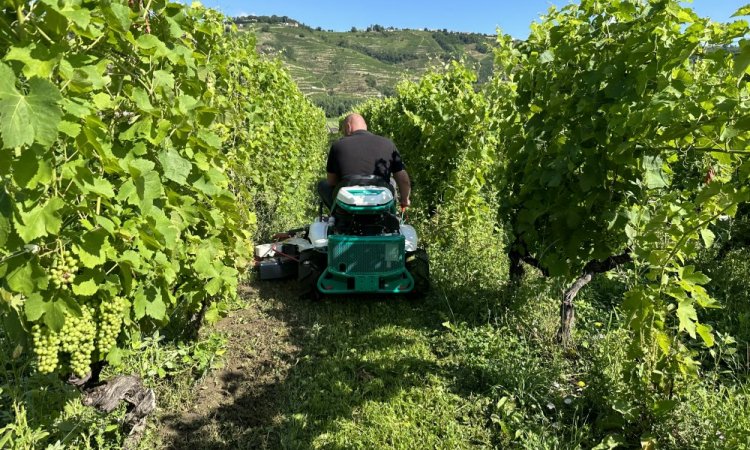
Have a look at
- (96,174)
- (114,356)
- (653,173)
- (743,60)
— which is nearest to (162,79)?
Result: (96,174)

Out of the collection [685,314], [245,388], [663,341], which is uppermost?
[685,314]

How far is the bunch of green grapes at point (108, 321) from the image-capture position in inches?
76.6

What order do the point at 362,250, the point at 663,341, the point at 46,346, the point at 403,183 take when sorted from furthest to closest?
the point at 403,183 → the point at 362,250 → the point at 663,341 → the point at 46,346

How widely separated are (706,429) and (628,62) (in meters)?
1.96

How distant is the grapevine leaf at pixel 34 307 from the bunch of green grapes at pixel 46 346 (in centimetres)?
10

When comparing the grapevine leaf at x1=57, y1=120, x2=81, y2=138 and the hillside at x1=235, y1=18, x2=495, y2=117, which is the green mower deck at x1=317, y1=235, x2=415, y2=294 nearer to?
the grapevine leaf at x1=57, y1=120, x2=81, y2=138

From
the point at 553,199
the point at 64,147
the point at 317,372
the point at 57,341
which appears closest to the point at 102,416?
the point at 57,341

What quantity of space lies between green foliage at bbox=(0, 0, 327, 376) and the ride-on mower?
1623 mm

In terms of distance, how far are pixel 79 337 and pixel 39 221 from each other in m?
0.56

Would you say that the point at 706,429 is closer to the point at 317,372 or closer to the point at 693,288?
the point at 693,288

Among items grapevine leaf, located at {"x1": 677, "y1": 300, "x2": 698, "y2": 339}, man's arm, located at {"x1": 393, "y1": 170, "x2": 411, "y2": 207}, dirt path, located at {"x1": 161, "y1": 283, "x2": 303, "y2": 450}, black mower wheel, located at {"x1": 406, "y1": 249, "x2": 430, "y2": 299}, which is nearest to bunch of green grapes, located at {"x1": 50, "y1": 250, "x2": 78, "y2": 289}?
dirt path, located at {"x1": 161, "y1": 283, "x2": 303, "y2": 450}

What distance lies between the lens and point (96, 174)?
5.91ft

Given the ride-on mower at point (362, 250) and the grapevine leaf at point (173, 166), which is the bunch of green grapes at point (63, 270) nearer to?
the grapevine leaf at point (173, 166)

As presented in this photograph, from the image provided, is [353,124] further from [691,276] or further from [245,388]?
[691,276]
